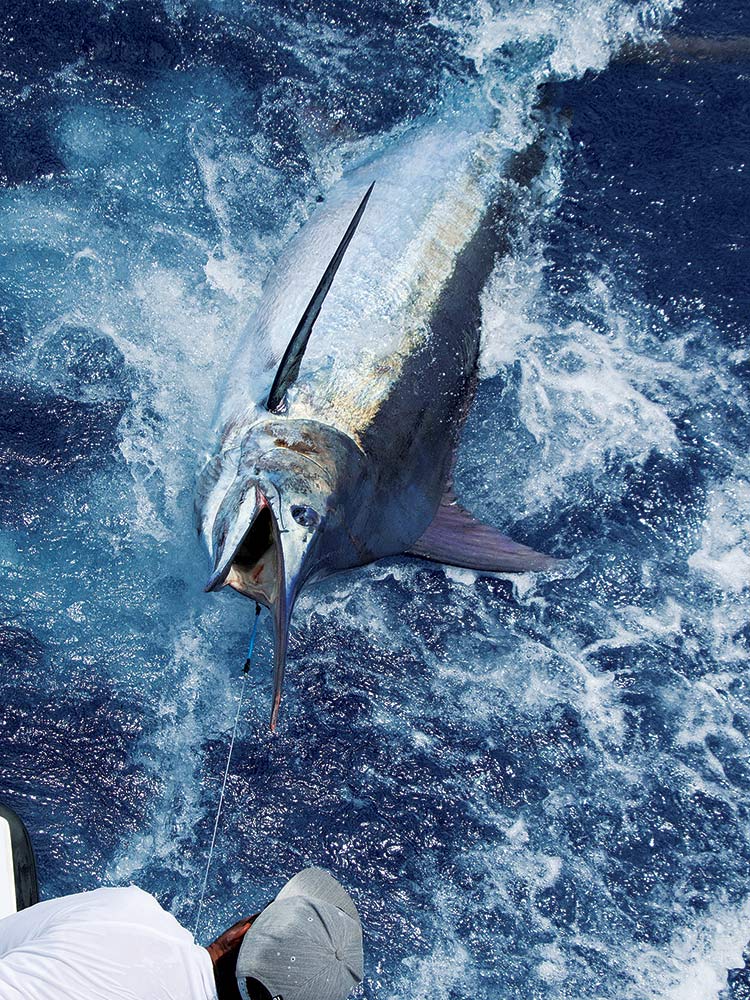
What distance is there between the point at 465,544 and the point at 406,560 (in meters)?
0.31

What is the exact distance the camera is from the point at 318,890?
2506 millimetres

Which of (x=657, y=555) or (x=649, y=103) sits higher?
(x=649, y=103)

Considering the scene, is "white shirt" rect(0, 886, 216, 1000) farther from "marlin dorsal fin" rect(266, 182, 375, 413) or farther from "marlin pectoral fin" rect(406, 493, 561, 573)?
"marlin pectoral fin" rect(406, 493, 561, 573)

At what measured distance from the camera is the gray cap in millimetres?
2227

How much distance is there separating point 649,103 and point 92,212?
2693 millimetres

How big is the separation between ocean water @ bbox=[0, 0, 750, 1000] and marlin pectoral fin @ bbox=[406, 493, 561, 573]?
203 millimetres

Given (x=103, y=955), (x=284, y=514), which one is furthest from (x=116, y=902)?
(x=284, y=514)

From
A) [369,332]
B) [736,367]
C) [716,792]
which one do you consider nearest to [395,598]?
[369,332]

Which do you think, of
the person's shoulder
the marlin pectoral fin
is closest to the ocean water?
the marlin pectoral fin

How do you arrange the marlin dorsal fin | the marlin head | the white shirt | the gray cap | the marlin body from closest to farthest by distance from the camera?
1. the white shirt
2. the gray cap
3. the marlin head
4. the marlin body
5. the marlin dorsal fin

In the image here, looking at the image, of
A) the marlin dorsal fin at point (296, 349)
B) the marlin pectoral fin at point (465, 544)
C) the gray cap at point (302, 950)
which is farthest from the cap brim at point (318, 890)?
the marlin dorsal fin at point (296, 349)

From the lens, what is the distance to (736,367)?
4.12 meters

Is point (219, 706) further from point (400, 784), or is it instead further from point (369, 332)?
point (369, 332)

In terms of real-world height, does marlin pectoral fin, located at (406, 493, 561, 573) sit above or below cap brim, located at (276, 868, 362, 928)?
above
